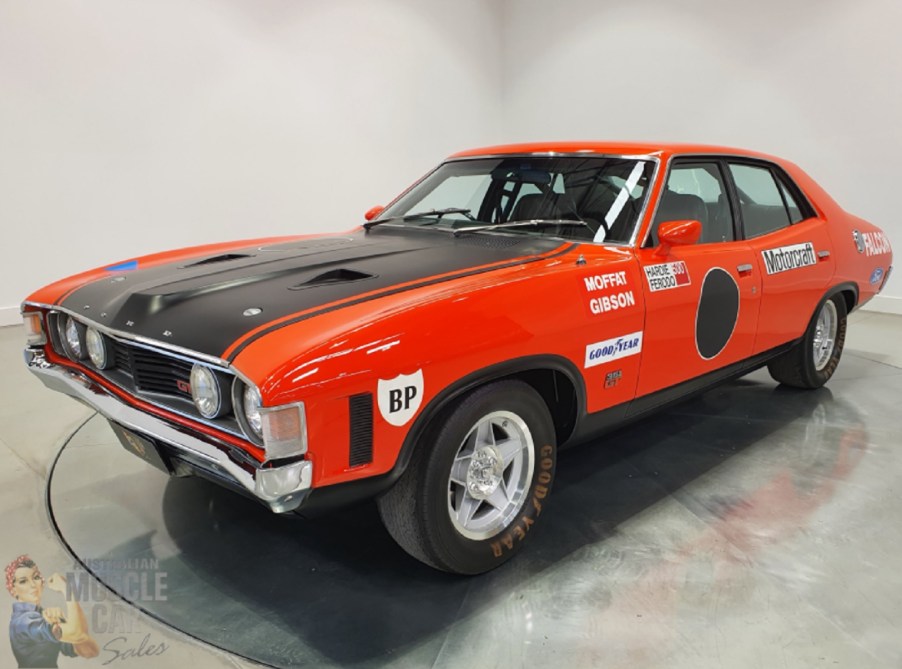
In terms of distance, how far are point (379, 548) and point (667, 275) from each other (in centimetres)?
156

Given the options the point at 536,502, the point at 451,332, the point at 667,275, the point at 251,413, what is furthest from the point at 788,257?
the point at 251,413

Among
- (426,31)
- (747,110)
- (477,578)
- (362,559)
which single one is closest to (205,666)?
(362,559)

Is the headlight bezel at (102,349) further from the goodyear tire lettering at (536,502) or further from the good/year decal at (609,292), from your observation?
the good/year decal at (609,292)

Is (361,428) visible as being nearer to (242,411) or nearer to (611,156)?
(242,411)

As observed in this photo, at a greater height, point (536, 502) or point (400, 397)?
point (400, 397)

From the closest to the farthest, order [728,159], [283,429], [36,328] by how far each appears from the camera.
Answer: [283,429], [36,328], [728,159]

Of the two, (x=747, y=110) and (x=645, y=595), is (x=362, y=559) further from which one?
(x=747, y=110)

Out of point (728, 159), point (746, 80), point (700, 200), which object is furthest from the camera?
point (746, 80)

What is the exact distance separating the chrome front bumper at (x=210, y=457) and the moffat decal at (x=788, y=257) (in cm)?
259

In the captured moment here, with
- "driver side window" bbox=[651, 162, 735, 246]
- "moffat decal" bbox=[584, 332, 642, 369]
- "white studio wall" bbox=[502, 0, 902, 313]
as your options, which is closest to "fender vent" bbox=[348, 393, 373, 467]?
"moffat decal" bbox=[584, 332, 642, 369]

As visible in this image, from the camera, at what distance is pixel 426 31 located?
8.23m

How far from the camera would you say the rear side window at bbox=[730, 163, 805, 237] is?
3.46 m

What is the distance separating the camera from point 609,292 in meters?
2.53

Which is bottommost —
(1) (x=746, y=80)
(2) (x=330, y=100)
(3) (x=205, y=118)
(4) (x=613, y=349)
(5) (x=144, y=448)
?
(5) (x=144, y=448)
